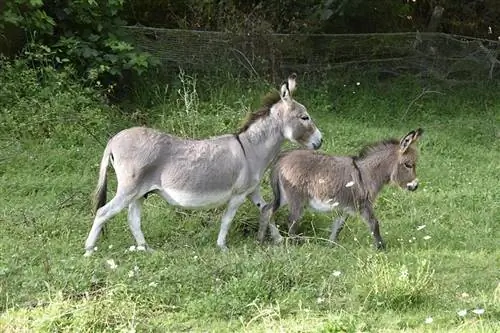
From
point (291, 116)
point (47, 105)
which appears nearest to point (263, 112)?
point (291, 116)

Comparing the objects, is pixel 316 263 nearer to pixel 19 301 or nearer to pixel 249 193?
pixel 249 193

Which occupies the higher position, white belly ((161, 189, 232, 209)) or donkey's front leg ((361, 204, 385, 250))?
white belly ((161, 189, 232, 209))

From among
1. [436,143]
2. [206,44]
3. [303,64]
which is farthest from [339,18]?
[436,143]

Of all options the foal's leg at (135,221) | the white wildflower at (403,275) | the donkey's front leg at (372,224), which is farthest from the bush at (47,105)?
the white wildflower at (403,275)

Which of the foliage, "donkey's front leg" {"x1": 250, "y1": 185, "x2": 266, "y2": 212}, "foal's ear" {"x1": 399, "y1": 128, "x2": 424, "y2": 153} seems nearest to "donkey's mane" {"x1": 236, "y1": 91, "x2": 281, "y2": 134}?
"donkey's front leg" {"x1": 250, "y1": 185, "x2": 266, "y2": 212}

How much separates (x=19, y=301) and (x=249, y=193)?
7.89ft

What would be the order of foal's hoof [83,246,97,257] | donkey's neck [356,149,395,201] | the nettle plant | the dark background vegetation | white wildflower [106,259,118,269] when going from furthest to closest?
the dark background vegetation < the nettle plant < donkey's neck [356,149,395,201] < foal's hoof [83,246,97,257] < white wildflower [106,259,118,269]

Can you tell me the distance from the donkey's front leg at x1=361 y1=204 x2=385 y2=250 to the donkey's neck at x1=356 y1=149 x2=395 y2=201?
0.47ft

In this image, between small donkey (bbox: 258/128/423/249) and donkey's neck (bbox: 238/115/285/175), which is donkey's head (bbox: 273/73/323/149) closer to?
donkey's neck (bbox: 238/115/285/175)

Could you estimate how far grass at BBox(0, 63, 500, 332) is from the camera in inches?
199

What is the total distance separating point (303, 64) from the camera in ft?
40.3

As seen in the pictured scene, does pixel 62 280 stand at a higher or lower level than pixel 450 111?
higher

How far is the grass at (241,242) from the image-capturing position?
5.06 meters

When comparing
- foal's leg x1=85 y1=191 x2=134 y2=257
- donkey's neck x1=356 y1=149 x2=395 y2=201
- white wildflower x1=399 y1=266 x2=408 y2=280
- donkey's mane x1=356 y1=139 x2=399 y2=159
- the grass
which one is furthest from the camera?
donkey's mane x1=356 y1=139 x2=399 y2=159
